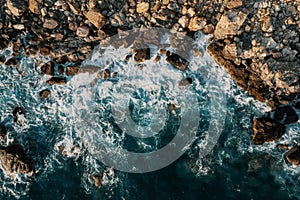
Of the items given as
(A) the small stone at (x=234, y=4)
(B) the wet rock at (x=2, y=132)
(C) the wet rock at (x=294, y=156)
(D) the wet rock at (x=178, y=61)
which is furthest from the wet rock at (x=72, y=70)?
(C) the wet rock at (x=294, y=156)

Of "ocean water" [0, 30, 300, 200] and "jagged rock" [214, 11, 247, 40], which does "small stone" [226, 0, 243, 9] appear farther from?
"ocean water" [0, 30, 300, 200]

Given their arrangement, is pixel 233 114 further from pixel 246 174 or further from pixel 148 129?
pixel 148 129

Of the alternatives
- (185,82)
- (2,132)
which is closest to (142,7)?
(185,82)

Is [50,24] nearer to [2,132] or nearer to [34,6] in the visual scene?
[34,6]

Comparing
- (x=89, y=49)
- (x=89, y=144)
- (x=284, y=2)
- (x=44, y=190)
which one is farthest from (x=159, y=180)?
(x=284, y=2)

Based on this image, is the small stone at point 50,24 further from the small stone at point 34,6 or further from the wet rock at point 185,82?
the wet rock at point 185,82
